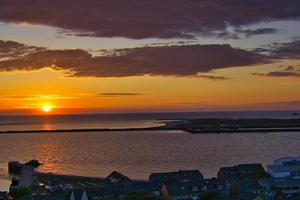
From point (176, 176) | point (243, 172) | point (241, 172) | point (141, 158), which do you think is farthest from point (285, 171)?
point (141, 158)

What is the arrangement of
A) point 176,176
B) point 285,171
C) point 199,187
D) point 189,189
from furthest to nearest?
point 285,171, point 176,176, point 199,187, point 189,189

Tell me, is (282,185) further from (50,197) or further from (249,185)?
(50,197)

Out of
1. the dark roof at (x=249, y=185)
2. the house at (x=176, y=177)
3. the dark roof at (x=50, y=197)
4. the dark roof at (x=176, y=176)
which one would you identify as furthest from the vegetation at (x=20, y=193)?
the dark roof at (x=249, y=185)

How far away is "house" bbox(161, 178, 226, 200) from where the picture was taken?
31.7 metres

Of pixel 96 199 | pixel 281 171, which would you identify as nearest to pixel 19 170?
pixel 96 199

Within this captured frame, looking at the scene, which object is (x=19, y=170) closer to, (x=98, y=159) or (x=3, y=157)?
(x=98, y=159)

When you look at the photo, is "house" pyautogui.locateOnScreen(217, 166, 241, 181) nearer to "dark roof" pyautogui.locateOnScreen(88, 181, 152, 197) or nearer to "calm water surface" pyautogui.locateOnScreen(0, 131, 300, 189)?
"dark roof" pyautogui.locateOnScreen(88, 181, 152, 197)

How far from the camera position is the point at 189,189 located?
32.4 meters

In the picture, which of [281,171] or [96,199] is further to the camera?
[281,171]

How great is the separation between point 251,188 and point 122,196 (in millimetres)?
8757

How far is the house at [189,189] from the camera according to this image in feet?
104

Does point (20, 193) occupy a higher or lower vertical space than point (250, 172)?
lower

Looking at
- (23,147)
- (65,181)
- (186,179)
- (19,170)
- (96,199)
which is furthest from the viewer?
(23,147)

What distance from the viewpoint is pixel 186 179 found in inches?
1422
